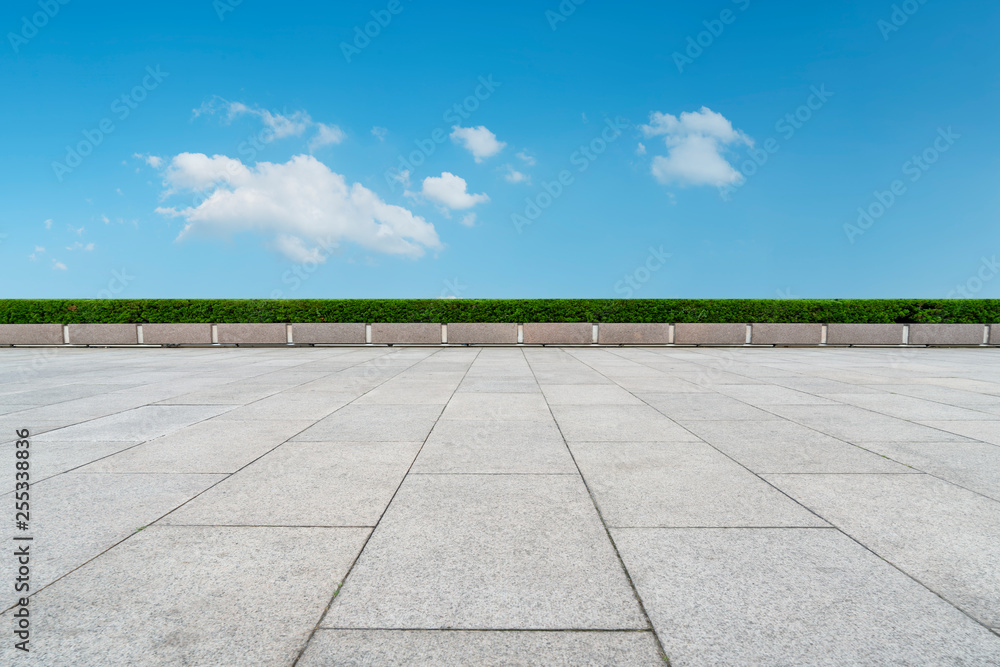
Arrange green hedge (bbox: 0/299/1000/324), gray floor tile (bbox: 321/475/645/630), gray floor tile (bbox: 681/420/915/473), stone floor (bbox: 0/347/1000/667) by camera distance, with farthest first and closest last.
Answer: green hedge (bbox: 0/299/1000/324)
gray floor tile (bbox: 681/420/915/473)
gray floor tile (bbox: 321/475/645/630)
stone floor (bbox: 0/347/1000/667)

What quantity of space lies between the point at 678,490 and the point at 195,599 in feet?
10.4

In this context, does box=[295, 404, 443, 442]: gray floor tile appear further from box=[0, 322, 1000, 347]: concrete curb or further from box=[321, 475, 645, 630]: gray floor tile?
box=[0, 322, 1000, 347]: concrete curb

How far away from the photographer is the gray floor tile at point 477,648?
1914 mm

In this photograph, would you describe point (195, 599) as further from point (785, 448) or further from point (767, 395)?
point (767, 395)

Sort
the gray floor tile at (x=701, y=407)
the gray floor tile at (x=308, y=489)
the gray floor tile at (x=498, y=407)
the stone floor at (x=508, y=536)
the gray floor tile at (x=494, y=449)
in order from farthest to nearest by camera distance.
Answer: the gray floor tile at (x=701, y=407) → the gray floor tile at (x=498, y=407) → the gray floor tile at (x=494, y=449) → the gray floor tile at (x=308, y=489) → the stone floor at (x=508, y=536)

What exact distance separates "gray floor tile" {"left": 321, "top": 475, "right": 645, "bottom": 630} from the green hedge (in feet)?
59.1

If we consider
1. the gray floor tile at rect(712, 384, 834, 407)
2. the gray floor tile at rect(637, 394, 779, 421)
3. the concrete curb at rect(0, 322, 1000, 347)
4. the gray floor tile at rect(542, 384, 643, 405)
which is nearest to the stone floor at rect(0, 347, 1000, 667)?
the gray floor tile at rect(637, 394, 779, 421)

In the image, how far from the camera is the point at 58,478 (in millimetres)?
3990

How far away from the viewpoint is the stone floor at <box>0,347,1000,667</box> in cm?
206

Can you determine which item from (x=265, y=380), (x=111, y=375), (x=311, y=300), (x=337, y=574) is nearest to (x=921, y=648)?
(x=337, y=574)

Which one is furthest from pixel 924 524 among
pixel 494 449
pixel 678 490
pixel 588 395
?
pixel 588 395

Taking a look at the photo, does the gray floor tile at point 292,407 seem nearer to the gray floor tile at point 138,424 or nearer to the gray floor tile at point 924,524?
the gray floor tile at point 138,424

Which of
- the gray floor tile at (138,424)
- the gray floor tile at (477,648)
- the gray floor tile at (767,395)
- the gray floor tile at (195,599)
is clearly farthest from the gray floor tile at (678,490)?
the gray floor tile at (138,424)

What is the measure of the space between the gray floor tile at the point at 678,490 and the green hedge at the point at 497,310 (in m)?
16.8
